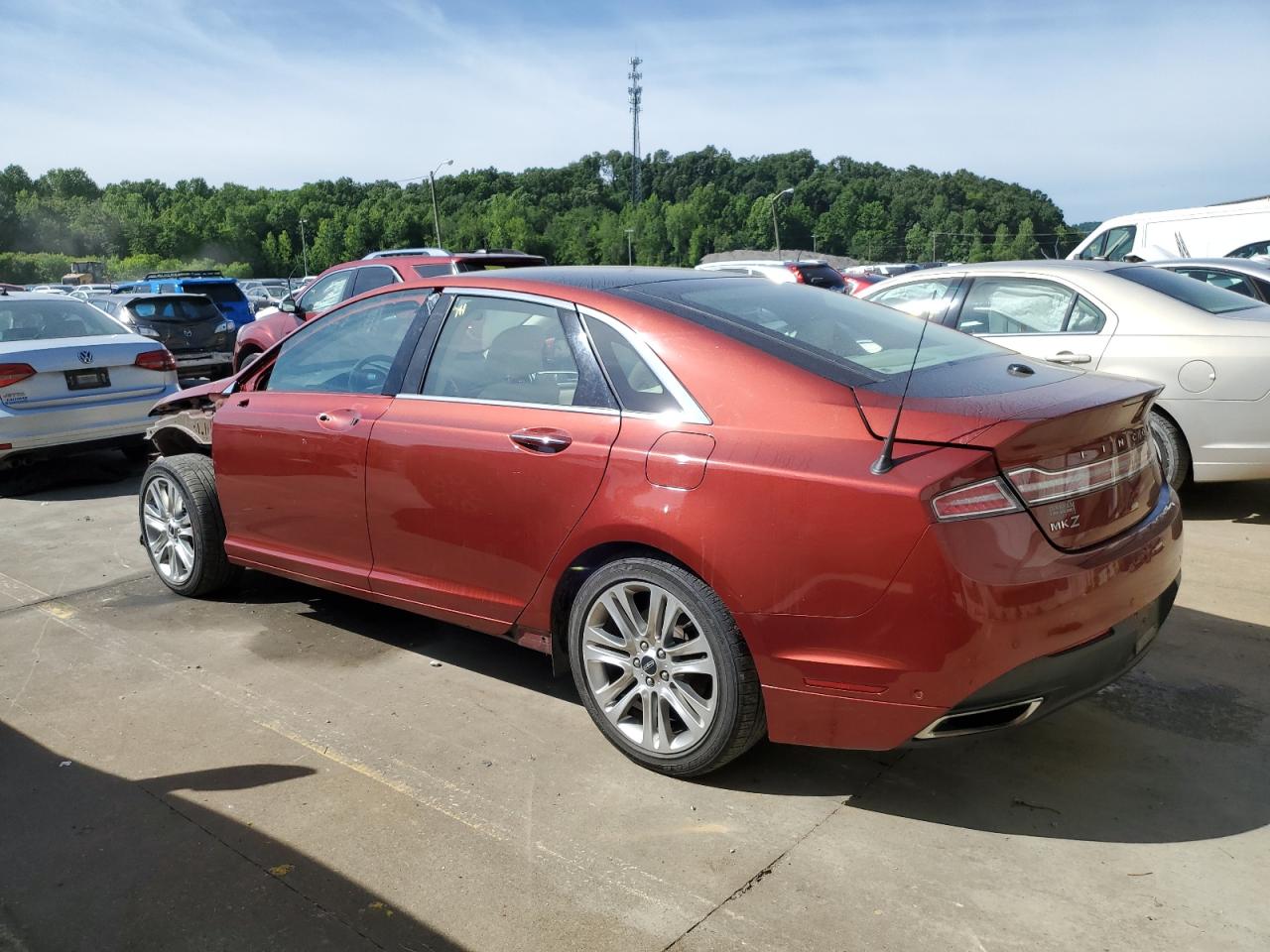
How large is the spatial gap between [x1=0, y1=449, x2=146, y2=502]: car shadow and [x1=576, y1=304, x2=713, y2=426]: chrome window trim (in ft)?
19.6

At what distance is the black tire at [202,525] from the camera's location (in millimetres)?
5078

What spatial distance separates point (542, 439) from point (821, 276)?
1969 cm

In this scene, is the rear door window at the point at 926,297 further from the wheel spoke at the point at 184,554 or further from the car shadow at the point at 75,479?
the car shadow at the point at 75,479

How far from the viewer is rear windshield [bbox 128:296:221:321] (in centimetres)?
1438

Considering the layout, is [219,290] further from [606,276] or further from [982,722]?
[982,722]

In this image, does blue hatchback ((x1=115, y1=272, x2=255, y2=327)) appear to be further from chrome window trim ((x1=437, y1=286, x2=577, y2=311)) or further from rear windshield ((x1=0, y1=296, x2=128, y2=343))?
chrome window trim ((x1=437, y1=286, x2=577, y2=311))

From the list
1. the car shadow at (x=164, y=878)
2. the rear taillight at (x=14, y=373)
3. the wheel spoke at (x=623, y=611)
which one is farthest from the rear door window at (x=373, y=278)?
the wheel spoke at (x=623, y=611)

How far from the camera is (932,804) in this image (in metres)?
3.11

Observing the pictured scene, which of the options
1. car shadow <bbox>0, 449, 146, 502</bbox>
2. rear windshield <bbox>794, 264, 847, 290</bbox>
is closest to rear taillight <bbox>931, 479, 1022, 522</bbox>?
car shadow <bbox>0, 449, 146, 502</bbox>

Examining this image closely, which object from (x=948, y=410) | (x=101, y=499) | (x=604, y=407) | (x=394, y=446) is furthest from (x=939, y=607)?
→ (x=101, y=499)

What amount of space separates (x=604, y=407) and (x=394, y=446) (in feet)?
3.32

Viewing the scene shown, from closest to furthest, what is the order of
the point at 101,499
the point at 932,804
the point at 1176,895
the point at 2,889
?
the point at 1176,895
the point at 2,889
the point at 932,804
the point at 101,499

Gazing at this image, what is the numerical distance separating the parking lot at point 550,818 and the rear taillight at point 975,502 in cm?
97

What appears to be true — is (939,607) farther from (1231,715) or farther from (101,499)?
(101,499)
